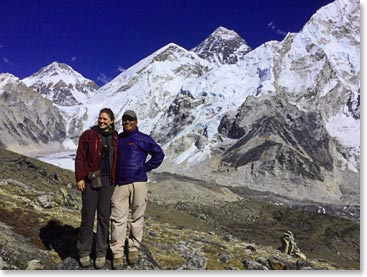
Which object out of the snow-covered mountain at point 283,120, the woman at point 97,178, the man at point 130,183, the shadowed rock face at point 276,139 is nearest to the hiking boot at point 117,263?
the man at point 130,183

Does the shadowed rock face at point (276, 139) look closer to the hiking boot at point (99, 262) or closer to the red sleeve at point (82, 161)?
the hiking boot at point (99, 262)

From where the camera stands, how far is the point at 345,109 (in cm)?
14625

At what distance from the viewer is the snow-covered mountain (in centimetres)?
11006

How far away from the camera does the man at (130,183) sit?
695 centimetres

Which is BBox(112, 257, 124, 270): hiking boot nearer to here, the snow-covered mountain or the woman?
the woman

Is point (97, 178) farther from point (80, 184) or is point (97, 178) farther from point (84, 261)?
point (84, 261)

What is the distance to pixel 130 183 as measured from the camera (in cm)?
696

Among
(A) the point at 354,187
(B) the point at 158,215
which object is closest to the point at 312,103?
(A) the point at 354,187

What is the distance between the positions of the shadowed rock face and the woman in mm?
103052

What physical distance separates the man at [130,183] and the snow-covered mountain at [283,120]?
306ft

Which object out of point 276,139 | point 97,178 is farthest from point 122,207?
point 276,139

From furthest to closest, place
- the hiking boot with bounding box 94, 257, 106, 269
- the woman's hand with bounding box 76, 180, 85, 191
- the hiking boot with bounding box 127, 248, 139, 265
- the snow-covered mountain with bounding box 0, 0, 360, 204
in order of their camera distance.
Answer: the snow-covered mountain with bounding box 0, 0, 360, 204
the hiking boot with bounding box 127, 248, 139, 265
the hiking boot with bounding box 94, 257, 106, 269
the woman's hand with bounding box 76, 180, 85, 191

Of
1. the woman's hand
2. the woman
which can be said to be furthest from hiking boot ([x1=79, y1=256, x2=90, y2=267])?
the woman's hand

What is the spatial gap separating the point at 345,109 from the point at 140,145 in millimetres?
147592
